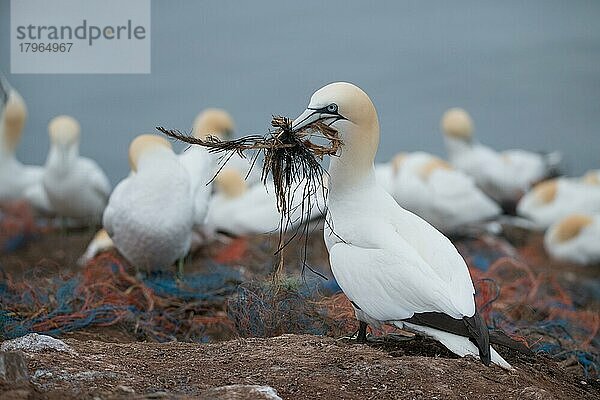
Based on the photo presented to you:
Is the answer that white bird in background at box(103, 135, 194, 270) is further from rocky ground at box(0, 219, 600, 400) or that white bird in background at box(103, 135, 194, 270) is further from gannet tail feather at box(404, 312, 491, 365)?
gannet tail feather at box(404, 312, 491, 365)

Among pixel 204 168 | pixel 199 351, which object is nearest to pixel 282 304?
pixel 199 351

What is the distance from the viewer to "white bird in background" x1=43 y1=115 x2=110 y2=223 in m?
9.83

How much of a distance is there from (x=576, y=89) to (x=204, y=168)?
641cm

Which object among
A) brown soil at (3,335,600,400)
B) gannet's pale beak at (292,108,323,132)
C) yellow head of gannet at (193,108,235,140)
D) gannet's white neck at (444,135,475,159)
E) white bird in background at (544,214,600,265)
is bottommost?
white bird in background at (544,214,600,265)

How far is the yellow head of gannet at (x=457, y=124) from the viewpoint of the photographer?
12.2 meters

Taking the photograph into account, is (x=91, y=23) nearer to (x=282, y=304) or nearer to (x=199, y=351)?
(x=282, y=304)

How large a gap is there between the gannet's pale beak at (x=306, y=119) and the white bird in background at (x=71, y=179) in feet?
21.2

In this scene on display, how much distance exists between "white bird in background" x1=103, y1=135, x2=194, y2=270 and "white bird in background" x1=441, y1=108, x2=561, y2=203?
261 inches

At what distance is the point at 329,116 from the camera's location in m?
3.78

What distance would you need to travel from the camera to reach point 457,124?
12.2 meters

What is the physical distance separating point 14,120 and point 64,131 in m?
1.22

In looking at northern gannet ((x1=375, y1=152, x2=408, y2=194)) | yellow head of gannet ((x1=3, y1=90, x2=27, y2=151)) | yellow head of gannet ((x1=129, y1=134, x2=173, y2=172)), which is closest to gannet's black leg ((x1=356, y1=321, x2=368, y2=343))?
yellow head of gannet ((x1=129, y1=134, x2=173, y2=172))

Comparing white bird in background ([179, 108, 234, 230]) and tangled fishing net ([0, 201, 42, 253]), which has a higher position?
white bird in background ([179, 108, 234, 230])

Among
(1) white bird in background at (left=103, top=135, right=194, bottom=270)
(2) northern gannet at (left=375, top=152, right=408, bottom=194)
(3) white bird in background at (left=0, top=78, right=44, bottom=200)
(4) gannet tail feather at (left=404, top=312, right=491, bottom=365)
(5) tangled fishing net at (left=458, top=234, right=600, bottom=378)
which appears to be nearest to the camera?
(4) gannet tail feather at (left=404, top=312, right=491, bottom=365)
